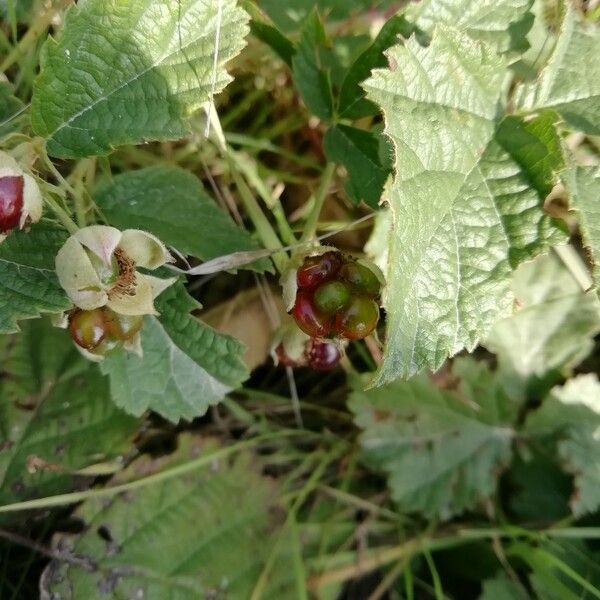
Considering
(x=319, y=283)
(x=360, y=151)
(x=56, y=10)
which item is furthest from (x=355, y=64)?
(x=56, y=10)

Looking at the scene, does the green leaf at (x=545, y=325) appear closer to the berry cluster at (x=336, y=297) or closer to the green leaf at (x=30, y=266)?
the berry cluster at (x=336, y=297)

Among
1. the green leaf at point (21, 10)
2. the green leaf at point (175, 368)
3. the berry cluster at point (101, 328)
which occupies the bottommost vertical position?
the green leaf at point (175, 368)

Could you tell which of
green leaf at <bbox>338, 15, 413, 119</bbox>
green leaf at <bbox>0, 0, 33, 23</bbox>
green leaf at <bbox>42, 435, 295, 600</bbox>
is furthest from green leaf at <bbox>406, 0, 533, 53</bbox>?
green leaf at <bbox>42, 435, 295, 600</bbox>

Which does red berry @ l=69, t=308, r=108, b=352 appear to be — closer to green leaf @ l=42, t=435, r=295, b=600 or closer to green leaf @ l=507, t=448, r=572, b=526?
green leaf @ l=42, t=435, r=295, b=600

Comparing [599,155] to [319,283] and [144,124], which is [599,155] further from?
[144,124]

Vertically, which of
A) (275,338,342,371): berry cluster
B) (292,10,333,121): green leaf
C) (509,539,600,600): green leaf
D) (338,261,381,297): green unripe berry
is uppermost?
(292,10,333,121): green leaf

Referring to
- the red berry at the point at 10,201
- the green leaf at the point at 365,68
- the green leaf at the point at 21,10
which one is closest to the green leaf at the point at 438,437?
the green leaf at the point at 365,68
